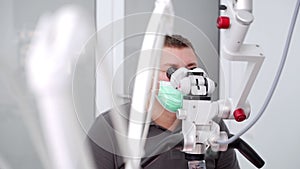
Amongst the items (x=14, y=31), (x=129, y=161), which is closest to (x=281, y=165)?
(x=129, y=161)

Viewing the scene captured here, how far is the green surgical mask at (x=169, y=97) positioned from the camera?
54 cm

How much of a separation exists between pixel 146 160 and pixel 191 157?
6 cm

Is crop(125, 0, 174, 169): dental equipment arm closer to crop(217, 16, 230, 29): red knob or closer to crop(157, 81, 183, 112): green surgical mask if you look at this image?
crop(157, 81, 183, 112): green surgical mask

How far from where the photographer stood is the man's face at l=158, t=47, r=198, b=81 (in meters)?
0.58

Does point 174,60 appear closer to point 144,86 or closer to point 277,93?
point 144,86

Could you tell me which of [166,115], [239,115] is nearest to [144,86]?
[166,115]

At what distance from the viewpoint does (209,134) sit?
19.4 inches

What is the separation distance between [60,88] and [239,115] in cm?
28

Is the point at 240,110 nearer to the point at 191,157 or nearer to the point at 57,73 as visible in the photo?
the point at 191,157

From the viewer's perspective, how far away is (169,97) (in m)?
0.55

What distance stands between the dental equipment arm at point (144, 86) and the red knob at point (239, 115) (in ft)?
0.52

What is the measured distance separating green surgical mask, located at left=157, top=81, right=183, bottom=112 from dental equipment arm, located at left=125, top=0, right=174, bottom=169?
3 centimetres

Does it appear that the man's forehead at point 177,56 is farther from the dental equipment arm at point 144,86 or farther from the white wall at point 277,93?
the white wall at point 277,93

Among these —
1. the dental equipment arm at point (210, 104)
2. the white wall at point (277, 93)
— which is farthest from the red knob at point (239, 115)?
the white wall at point (277, 93)
